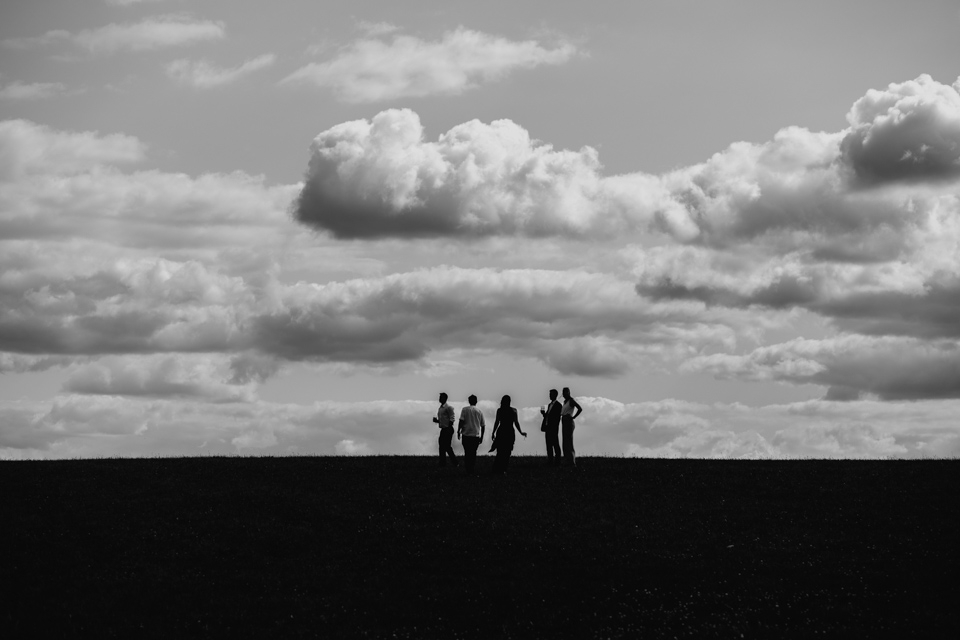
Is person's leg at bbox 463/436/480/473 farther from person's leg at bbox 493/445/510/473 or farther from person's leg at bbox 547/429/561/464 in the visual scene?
person's leg at bbox 547/429/561/464

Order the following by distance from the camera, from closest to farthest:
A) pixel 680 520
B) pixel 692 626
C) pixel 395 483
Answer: pixel 692 626, pixel 680 520, pixel 395 483

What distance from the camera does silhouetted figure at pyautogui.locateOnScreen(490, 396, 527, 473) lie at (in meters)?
32.6

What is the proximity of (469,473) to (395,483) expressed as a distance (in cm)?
298

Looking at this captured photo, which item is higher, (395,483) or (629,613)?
(395,483)

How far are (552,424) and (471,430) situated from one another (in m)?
3.30

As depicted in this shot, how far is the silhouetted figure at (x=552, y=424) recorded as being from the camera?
34.5m

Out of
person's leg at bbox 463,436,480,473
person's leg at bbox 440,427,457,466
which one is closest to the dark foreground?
person's leg at bbox 463,436,480,473

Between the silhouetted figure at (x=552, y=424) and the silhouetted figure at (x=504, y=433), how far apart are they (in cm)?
181

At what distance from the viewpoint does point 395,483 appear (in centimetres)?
3089

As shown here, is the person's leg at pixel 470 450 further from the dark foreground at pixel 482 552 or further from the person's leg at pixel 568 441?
the person's leg at pixel 568 441

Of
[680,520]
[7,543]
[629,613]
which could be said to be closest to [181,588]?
[7,543]

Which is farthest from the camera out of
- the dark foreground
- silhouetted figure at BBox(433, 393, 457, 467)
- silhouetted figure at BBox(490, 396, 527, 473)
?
silhouetted figure at BBox(433, 393, 457, 467)

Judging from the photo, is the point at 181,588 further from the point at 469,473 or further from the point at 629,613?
the point at 469,473

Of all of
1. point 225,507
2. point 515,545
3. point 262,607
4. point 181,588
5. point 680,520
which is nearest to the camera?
point 262,607
